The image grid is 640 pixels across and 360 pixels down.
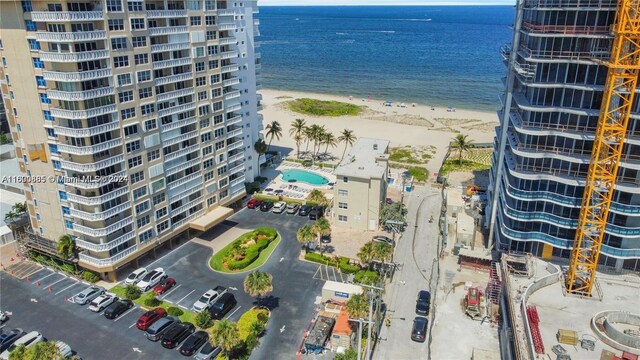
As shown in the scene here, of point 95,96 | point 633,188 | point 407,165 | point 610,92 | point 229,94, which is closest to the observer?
point 610,92

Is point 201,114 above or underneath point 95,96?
underneath

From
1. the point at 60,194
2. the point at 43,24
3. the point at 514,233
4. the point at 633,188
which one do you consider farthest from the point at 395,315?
the point at 43,24

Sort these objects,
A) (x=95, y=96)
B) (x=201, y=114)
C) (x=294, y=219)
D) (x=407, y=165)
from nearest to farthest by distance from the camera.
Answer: (x=95, y=96) < (x=201, y=114) < (x=294, y=219) < (x=407, y=165)

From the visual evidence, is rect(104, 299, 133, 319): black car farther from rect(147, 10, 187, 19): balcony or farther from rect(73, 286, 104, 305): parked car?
rect(147, 10, 187, 19): balcony

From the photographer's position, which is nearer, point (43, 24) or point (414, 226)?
point (43, 24)

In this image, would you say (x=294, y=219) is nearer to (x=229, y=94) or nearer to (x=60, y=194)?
(x=229, y=94)

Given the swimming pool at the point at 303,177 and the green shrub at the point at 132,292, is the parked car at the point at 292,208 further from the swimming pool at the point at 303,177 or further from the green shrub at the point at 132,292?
the green shrub at the point at 132,292

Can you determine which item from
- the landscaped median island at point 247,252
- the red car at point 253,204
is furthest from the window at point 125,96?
the red car at point 253,204

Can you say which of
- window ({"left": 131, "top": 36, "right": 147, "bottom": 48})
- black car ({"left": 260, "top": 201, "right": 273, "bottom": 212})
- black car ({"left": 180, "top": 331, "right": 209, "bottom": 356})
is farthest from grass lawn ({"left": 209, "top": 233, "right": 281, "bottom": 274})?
window ({"left": 131, "top": 36, "right": 147, "bottom": 48})
